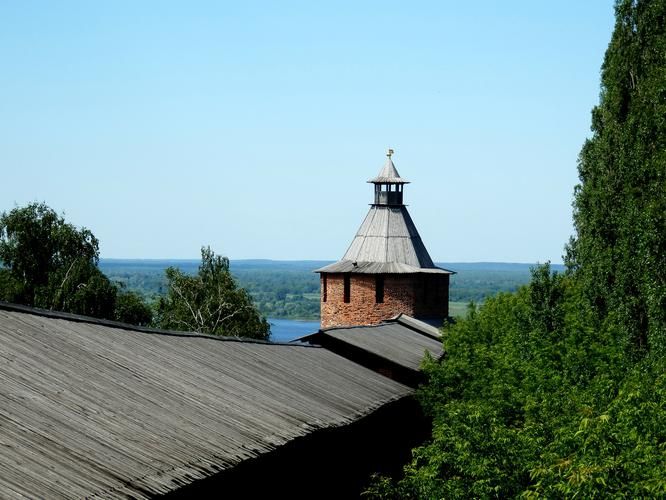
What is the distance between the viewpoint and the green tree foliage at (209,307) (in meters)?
55.1

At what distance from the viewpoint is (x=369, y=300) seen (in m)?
46.3

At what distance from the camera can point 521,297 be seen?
37719mm

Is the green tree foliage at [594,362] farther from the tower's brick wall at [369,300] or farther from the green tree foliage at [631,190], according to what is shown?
the tower's brick wall at [369,300]

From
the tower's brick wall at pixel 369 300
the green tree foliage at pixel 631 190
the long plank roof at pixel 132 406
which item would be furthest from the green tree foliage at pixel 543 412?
the tower's brick wall at pixel 369 300

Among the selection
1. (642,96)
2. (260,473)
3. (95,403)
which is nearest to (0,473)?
(95,403)

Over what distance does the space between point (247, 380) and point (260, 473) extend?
3.46 metres

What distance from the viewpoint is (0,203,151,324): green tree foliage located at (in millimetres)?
49625

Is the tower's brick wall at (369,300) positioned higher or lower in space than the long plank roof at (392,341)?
higher

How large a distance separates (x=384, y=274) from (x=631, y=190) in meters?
22.4

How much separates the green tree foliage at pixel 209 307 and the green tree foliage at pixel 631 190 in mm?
29502

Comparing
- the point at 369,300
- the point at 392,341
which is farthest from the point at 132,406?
the point at 369,300

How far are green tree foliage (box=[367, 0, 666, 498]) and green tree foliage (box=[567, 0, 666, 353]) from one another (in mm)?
39

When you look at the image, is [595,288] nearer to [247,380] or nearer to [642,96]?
[642,96]

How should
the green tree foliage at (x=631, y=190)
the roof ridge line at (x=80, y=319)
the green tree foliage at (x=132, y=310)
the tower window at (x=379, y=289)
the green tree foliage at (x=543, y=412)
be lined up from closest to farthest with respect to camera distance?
the green tree foliage at (x=543, y=412), the roof ridge line at (x=80, y=319), the green tree foliage at (x=631, y=190), the tower window at (x=379, y=289), the green tree foliage at (x=132, y=310)
